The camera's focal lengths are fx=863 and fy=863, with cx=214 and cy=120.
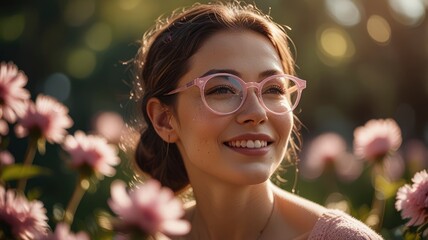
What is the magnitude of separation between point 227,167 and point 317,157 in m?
1.89

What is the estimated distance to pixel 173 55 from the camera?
97.3 inches

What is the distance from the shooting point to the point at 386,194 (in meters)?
2.95

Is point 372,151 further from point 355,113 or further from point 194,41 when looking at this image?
point 355,113

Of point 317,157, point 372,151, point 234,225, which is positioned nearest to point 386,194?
point 372,151

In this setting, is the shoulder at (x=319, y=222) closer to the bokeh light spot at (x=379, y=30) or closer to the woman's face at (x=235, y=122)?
the woman's face at (x=235, y=122)

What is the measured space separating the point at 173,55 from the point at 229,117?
314 millimetres

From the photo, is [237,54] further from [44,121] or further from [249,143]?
[44,121]

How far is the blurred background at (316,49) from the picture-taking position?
25.5ft

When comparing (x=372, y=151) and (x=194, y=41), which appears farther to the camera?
(x=372, y=151)

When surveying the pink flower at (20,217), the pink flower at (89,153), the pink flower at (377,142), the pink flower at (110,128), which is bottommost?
the pink flower at (110,128)

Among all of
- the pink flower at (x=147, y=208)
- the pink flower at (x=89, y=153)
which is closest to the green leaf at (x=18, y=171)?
the pink flower at (x=89, y=153)

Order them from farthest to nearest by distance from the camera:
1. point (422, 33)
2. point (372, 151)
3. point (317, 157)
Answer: point (422, 33)
point (317, 157)
point (372, 151)

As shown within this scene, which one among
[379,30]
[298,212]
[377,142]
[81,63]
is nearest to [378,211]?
[377,142]

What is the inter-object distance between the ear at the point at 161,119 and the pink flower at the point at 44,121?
0.82 feet
